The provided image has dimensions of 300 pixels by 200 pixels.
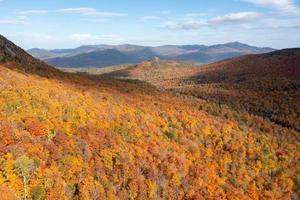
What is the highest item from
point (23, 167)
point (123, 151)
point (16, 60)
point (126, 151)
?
point (16, 60)

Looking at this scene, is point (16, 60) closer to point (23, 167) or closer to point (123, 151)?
point (123, 151)

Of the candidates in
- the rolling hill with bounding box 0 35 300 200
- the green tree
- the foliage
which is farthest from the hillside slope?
the green tree

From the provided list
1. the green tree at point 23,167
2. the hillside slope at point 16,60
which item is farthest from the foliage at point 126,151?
the hillside slope at point 16,60

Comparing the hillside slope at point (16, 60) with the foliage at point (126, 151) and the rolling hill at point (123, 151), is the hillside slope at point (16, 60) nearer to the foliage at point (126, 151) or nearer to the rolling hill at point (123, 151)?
the rolling hill at point (123, 151)

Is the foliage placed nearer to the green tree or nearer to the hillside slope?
the green tree

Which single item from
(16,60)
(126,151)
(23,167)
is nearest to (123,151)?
(126,151)

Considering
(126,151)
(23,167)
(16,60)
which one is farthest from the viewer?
(16,60)

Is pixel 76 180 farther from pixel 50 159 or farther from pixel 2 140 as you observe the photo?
pixel 2 140

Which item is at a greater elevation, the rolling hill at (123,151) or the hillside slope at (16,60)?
the hillside slope at (16,60)

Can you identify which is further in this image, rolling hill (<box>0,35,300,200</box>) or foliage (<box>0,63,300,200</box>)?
foliage (<box>0,63,300,200</box>)
